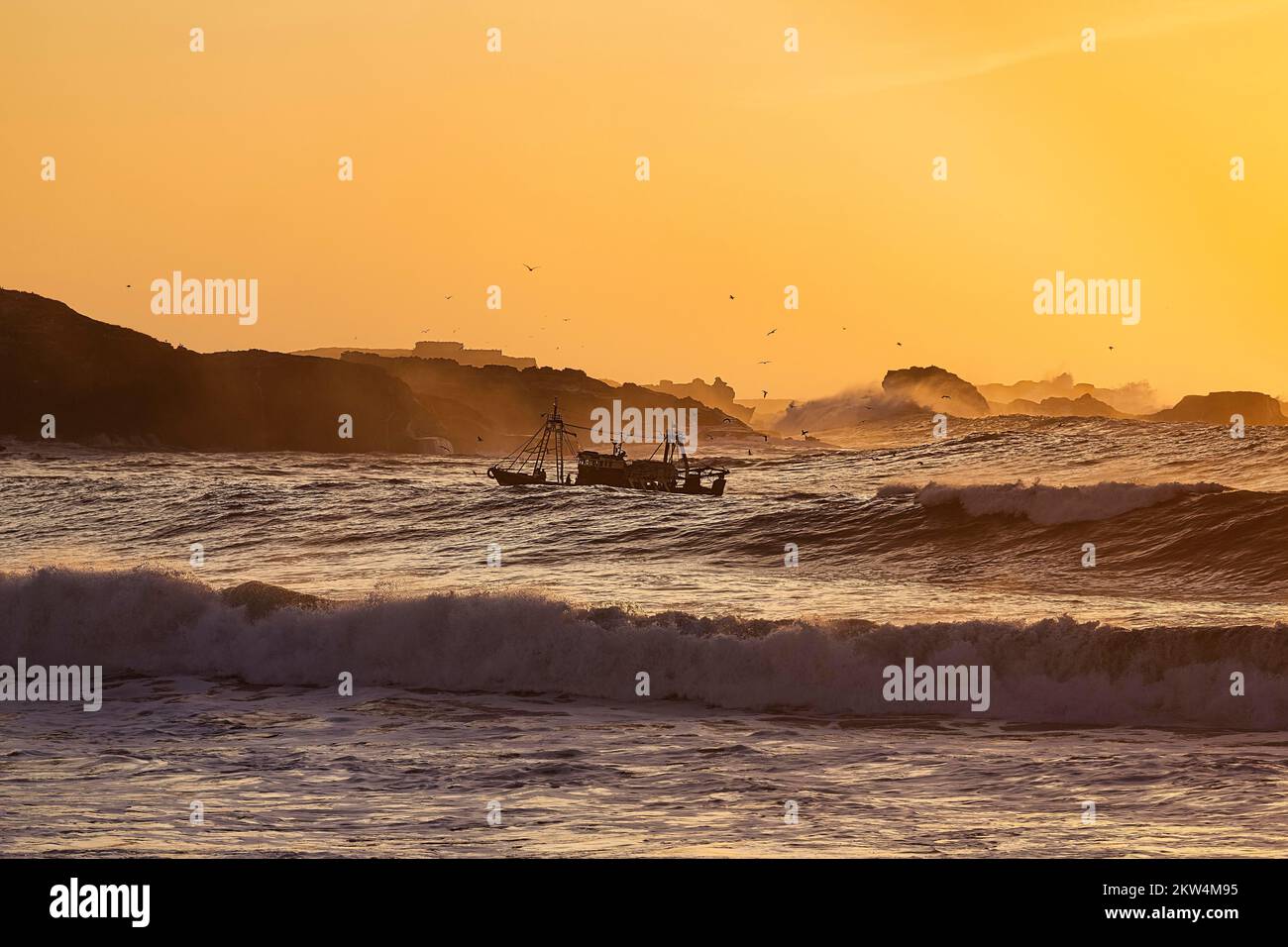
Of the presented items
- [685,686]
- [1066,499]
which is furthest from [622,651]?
[1066,499]

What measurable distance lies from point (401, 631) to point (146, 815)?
1136 centimetres

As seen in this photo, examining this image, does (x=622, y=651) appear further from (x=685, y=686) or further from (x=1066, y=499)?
(x=1066, y=499)

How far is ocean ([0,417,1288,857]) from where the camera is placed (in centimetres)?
1170

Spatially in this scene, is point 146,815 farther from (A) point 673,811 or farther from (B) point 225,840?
(A) point 673,811

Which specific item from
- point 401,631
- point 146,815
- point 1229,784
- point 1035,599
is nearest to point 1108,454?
point 1035,599

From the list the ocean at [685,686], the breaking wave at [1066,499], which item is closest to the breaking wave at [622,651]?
the ocean at [685,686]

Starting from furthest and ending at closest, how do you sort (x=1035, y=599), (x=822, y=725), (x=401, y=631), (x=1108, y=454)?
1. (x=1108, y=454)
2. (x=1035, y=599)
3. (x=401, y=631)
4. (x=822, y=725)

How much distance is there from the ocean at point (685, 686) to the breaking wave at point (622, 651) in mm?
55

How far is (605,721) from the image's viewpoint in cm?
1791

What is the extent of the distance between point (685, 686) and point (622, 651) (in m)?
1.55

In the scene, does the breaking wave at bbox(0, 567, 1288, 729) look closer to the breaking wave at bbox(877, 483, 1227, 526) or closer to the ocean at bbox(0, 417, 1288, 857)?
the ocean at bbox(0, 417, 1288, 857)

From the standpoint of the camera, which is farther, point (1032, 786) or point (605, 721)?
point (605, 721)
